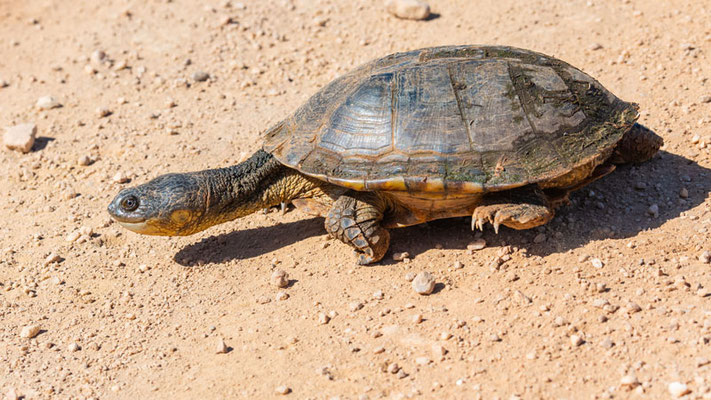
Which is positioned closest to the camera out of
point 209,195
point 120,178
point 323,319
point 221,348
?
point 221,348

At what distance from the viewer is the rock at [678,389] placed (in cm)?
343

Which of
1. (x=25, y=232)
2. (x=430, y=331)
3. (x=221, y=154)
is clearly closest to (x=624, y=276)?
(x=430, y=331)

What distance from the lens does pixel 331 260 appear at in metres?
5.17

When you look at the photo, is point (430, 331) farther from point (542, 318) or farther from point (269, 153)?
point (269, 153)

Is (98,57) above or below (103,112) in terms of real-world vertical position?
above

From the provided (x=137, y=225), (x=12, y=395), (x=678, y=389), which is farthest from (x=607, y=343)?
(x=12, y=395)

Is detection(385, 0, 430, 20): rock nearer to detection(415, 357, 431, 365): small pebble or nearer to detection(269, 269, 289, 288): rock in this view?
detection(269, 269, 289, 288): rock

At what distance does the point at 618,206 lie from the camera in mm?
5141

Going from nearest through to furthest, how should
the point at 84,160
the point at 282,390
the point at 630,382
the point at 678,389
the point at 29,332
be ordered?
the point at 678,389 → the point at 630,382 → the point at 282,390 → the point at 29,332 → the point at 84,160

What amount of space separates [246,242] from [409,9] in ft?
14.5

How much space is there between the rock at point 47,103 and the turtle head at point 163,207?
3451 millimetres

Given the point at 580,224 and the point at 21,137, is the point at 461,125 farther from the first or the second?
the point at 21,137

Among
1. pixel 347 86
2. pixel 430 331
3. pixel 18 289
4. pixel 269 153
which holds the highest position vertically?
pixel 347 86

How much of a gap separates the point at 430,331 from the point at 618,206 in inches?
79.9
